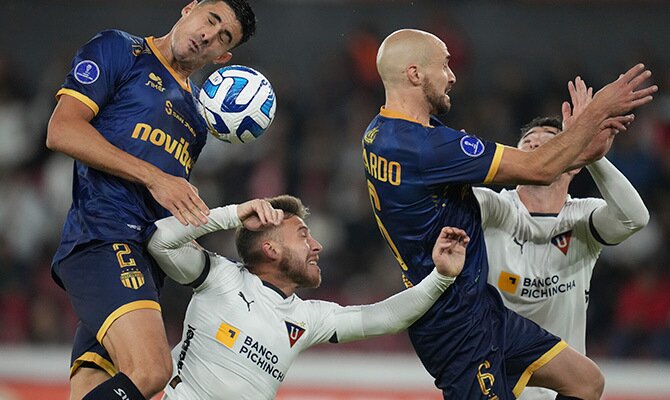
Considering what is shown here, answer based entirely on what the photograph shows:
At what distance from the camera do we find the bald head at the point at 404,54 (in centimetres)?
516

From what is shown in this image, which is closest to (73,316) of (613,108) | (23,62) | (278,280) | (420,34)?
(23,62)

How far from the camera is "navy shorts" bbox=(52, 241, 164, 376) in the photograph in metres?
4.83

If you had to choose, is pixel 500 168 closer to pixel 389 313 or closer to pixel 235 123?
pixel 389 313

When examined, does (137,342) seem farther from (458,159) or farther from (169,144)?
(458,159)

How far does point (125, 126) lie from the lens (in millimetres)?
5152

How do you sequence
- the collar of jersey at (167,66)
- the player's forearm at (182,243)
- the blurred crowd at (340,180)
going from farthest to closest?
the blurred crowd at (340,180), the collar of jersey at (167,66), the player's forearm at (182,243)

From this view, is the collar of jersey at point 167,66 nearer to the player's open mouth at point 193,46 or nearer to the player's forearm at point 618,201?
the player's open mouth at point 193,46

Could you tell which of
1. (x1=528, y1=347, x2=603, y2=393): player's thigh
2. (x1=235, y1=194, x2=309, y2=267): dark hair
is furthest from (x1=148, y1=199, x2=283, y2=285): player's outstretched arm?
(x1=528, y1=347, x2=603, y2=393): player's thigh

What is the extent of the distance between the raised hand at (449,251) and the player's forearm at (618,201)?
956mm

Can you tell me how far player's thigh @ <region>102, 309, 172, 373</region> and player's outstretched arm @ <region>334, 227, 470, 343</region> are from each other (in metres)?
0.99

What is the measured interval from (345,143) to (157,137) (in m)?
6.18

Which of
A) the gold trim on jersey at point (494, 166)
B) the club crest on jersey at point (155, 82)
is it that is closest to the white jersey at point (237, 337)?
the club crest on jersey at point (155, 82)

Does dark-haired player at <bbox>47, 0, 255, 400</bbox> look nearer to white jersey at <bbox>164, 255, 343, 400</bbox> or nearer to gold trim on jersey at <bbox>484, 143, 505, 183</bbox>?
white jersey at <bbox>164, 255, 343, 400</bbox>

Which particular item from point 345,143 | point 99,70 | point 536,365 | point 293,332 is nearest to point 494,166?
point 536,365
